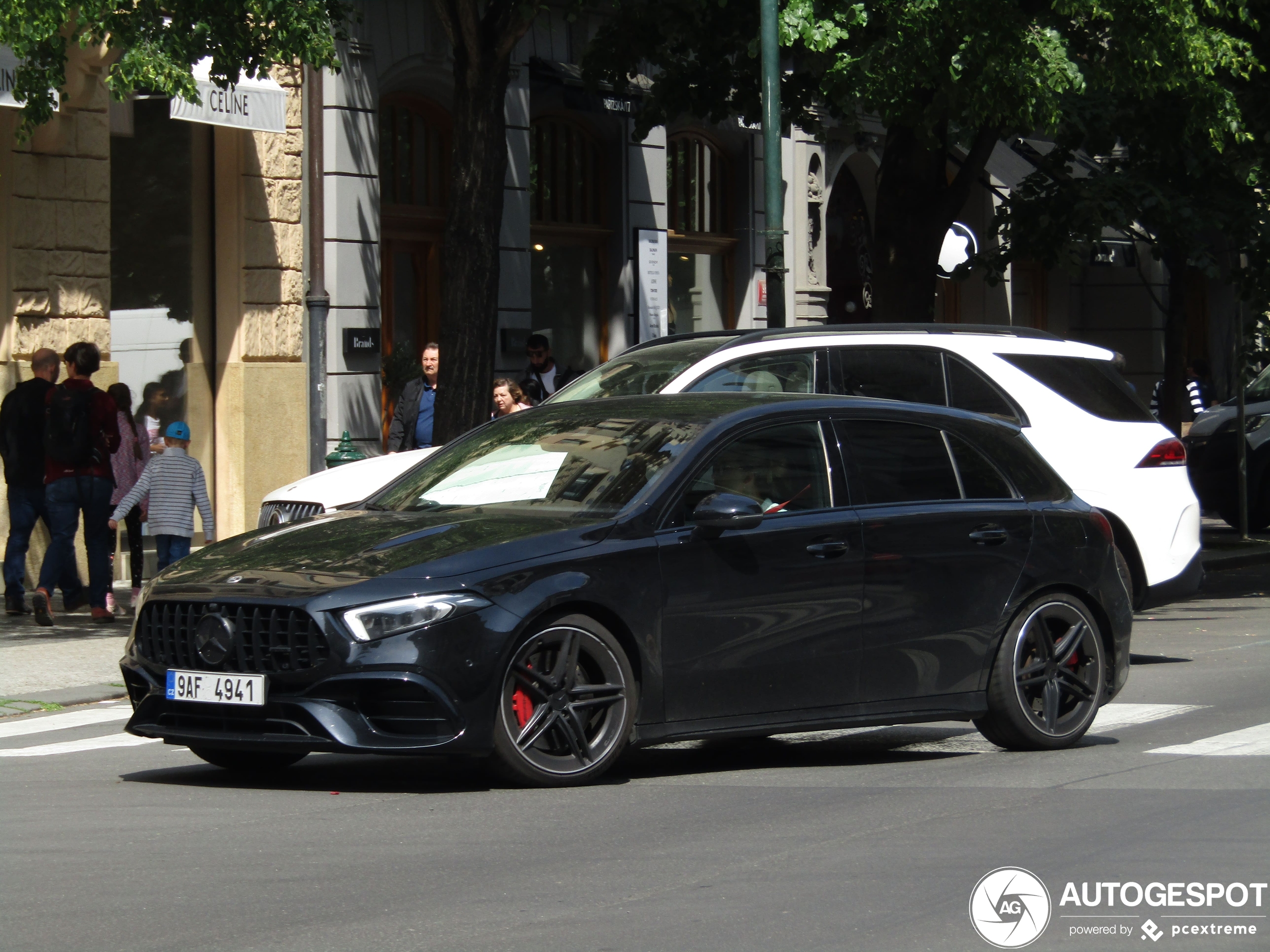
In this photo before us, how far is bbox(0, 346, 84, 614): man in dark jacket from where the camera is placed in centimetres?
1470

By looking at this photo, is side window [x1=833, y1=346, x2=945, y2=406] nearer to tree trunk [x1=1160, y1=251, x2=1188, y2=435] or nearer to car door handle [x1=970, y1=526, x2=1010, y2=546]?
car door handle [x1=970, y1=526, x2=1010, y2=546]

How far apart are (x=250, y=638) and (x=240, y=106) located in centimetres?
1153

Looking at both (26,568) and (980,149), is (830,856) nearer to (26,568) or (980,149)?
(26,568)

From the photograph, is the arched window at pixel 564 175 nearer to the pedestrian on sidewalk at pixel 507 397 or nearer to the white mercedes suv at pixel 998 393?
the pedestrian on sidewalk at pixel 507 397

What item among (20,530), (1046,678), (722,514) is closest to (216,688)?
(722,514)

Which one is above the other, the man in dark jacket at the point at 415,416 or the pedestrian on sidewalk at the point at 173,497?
the man in dark jacket at the point at 415,416

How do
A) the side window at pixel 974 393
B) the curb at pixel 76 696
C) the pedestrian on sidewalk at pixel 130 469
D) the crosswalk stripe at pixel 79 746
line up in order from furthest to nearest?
the pedestrian on sidewalk at pixel 130 469 → the side window at pixel 974 393 → the curb at pixel 76 696 → the crosswalk stripe at pixel 79 746

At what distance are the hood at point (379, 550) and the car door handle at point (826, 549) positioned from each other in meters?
0.91

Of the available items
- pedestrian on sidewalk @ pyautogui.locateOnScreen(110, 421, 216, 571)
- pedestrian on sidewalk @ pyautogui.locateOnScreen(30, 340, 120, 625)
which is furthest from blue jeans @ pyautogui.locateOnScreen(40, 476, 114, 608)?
pedestrian on sidewalk @ pyautogui.locateOnScreen(110, 421, 216, 571)

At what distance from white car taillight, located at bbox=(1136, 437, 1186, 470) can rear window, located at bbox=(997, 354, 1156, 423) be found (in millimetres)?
213

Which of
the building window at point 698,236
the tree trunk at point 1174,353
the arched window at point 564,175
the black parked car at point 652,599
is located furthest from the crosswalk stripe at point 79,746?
the building window at point 698,236

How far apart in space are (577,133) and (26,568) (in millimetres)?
9642

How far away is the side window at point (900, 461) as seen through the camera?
328 inches

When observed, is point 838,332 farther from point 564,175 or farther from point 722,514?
point 564,175
